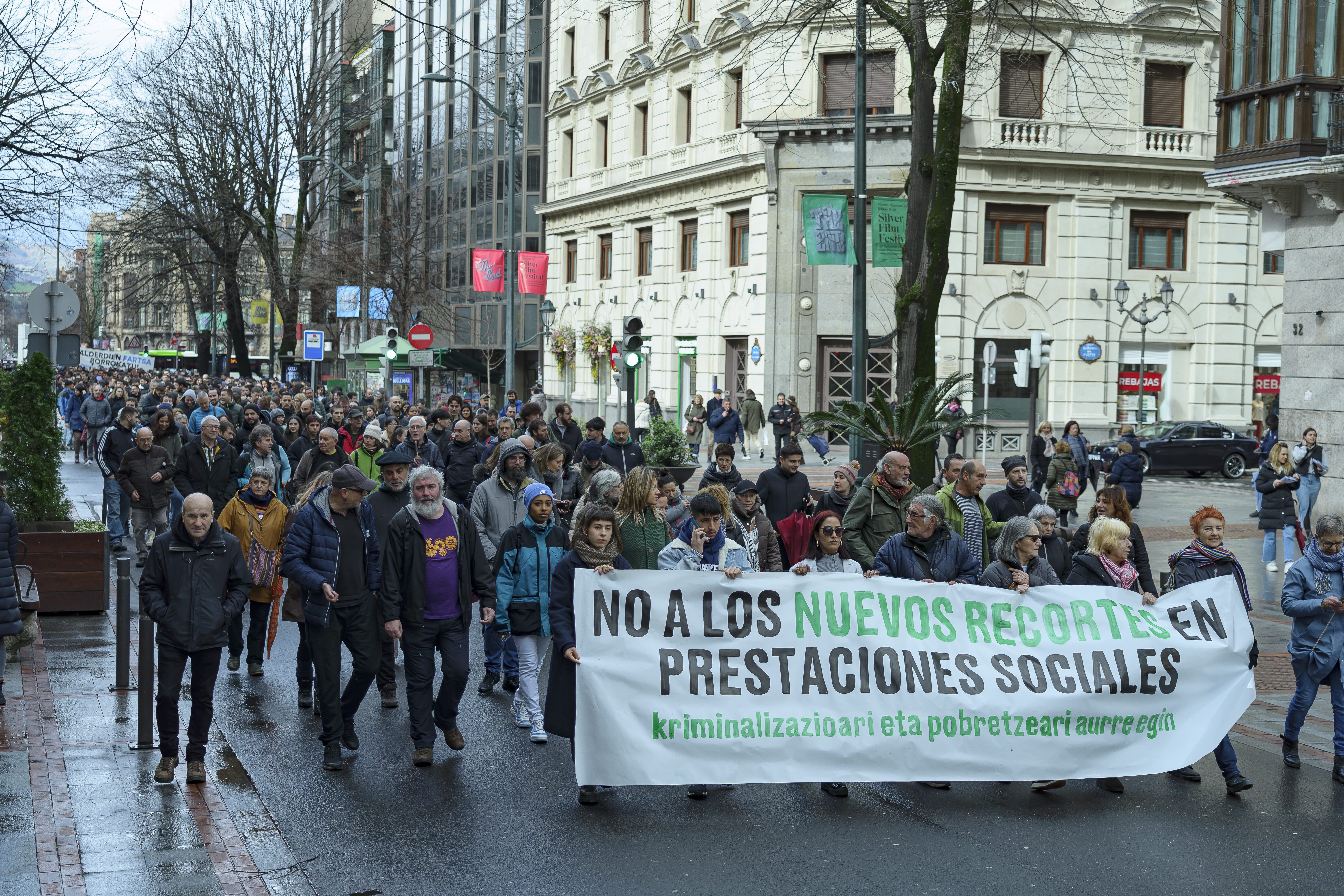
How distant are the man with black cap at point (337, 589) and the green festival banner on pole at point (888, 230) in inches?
464

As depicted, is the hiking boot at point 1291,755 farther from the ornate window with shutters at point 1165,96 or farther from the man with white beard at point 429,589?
the ornate window with shutters at point 1165,96

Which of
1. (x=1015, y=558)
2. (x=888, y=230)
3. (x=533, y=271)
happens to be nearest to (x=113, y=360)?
(x=533, y=271)

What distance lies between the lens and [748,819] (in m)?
7.45

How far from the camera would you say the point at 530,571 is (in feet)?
29.0

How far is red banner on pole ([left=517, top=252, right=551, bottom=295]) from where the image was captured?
110 feet

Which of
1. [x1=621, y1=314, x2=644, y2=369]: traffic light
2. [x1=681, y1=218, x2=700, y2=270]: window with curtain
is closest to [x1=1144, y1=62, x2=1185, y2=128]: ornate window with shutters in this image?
[x1=681, y1=218, x2=700, y2=270]: window with curtain

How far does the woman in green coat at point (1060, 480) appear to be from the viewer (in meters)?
20.1

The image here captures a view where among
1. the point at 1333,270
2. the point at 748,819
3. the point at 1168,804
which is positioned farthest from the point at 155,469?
the point at 1333,270

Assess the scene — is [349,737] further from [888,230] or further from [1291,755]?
[888,230]

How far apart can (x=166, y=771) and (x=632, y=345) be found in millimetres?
13533

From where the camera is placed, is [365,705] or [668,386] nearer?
[365,705]

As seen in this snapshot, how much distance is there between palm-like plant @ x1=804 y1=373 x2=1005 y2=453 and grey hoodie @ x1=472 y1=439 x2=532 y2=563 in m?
5.73

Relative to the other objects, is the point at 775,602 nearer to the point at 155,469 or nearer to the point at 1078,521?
the point at 155,469

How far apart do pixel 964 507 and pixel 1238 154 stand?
1220 cm
